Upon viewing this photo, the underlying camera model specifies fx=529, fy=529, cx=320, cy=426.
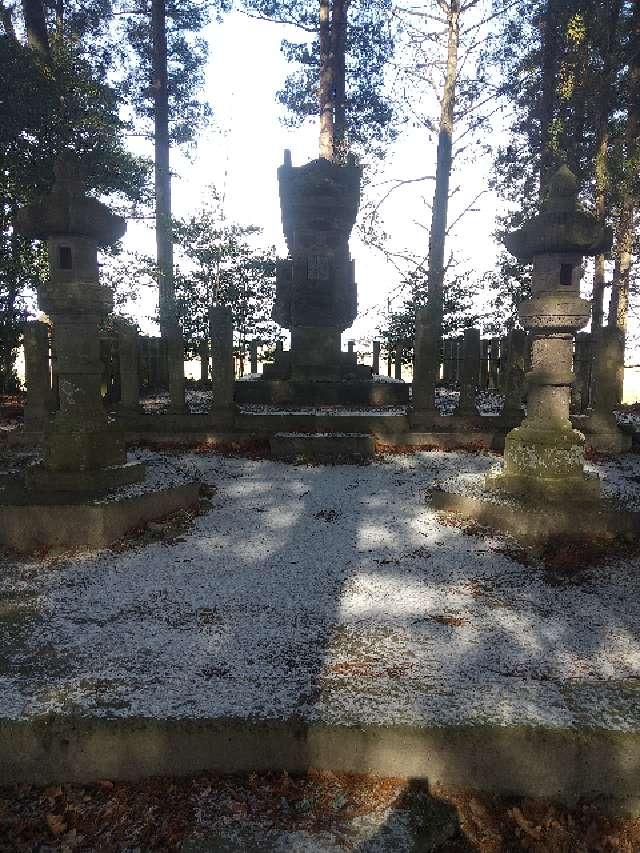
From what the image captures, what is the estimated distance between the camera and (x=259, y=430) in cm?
834

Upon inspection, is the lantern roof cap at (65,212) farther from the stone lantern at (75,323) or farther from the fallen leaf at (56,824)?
the fallen leaf at (56,824)

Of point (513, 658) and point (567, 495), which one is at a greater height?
point (567, 495)

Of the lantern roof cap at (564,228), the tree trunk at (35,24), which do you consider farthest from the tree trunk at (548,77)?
the tree trunk at (35,24)

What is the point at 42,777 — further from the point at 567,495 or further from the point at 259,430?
the point at 259,430

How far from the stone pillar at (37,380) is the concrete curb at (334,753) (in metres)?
6.84

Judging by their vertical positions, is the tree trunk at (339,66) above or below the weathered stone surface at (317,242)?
above

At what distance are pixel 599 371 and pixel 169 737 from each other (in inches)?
311

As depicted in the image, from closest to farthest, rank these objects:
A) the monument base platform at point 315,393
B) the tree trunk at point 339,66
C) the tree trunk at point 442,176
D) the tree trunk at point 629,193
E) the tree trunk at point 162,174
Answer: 1. the monument base platform at point 315,393
2. the tree trunk at point 629,193
3. the tree trunk at point 162,174
4. the tree trunk at point 442,176
5. the tree trunk at point 339,66

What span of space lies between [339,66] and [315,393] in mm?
13590

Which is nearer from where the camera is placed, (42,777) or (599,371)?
(42,777)

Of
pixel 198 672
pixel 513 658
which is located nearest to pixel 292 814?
pixel 198 672

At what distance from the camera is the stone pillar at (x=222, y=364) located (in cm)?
815

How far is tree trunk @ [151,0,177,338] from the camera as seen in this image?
1577 centimetres

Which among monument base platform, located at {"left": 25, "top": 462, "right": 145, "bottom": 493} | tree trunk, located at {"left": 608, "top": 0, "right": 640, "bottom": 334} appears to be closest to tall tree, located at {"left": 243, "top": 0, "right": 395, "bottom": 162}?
tree trunk, located at {"left": 608, "top": 0, "right": 640, "bottom": 334}
